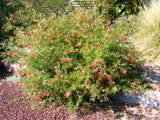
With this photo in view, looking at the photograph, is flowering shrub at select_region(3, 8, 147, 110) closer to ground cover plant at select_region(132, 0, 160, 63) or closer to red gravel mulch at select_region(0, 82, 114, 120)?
red gravel mulch at select_region(0, 82, 114, 120)

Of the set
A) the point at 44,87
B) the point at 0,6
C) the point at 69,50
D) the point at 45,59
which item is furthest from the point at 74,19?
the point at 0,6

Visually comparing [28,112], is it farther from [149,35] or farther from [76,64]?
[149,35]

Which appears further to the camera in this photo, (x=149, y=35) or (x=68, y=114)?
(x=149, y=35)

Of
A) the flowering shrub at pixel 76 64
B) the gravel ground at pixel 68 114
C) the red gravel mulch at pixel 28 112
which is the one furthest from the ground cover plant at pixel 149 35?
the red gravel mulch at pixel 28 112

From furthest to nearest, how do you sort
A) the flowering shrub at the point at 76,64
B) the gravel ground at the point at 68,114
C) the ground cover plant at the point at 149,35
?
1. the ground cover plant at the point at 149,35
2. the gravel ground at the point at 68,114
3. the flowering shrub at the point at 76,64

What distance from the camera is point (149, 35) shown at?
3.33 meters

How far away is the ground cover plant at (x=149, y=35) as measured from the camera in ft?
10.5

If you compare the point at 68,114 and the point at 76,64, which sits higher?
the point at 76,64

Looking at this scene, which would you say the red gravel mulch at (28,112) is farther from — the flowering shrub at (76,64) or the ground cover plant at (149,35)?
the ground cover plant at (149,35)

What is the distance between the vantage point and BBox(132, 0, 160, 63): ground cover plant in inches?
126

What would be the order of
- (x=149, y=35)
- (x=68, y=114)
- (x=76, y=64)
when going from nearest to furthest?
(x=76, y=64) → (x=68, y=114) → (x=149, y=35)

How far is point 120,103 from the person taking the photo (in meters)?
2.60

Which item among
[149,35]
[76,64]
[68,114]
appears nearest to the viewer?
[76,64]

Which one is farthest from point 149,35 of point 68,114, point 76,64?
point 68,114
